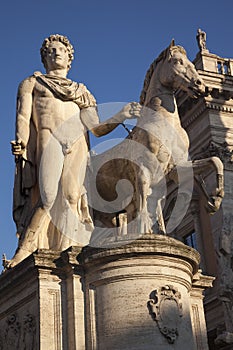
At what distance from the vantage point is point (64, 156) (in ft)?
33.8

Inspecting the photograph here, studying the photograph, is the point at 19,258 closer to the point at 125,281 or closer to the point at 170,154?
the point at 125,281

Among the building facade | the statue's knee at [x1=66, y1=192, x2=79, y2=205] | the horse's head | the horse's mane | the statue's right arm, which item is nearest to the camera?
the statue's knee at [x1=66, y1=192, x2=79, y2=205]

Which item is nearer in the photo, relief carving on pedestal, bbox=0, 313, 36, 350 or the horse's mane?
relief carving on pedestal, bbox=0, 313, 36, 350

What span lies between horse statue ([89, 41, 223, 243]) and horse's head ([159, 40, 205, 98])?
0.02 meters

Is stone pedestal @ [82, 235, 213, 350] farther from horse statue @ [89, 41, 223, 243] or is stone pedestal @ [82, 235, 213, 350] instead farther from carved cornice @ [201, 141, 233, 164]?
carved cornice @ [201, 141, 233, 164]

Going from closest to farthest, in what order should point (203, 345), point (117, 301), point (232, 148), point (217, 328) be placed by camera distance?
1. point (117, 301)
2. point (203, 345)
3. point (217, 328)
4. point (232, 148)

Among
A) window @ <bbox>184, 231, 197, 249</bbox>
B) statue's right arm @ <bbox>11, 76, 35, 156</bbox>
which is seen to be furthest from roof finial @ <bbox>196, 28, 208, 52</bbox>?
statue's right arm @ <bbox>11, 76, 35, 156</bbox>

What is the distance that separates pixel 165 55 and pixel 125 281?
5.08 metres

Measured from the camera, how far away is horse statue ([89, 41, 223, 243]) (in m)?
10.8

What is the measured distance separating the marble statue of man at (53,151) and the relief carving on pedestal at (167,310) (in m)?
1.55

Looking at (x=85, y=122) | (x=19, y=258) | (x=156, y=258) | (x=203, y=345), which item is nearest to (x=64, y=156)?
(x=85, y=122)

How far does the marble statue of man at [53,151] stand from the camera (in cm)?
993

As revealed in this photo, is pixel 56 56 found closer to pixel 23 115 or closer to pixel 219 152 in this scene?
pixel 23 115

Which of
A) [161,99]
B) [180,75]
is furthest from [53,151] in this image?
[180,75]
